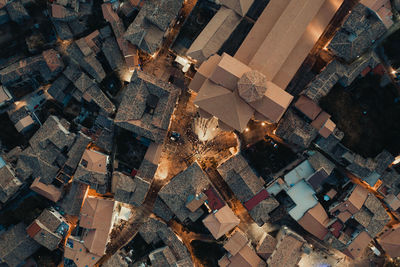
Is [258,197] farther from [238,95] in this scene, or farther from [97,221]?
[97,221]

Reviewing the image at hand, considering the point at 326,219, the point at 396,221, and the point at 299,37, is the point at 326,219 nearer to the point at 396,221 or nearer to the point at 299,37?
the point at 396,221

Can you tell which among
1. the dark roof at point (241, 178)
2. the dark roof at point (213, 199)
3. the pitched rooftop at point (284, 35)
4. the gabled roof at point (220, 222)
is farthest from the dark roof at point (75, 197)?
the pitched rooftop at point (284, 35)

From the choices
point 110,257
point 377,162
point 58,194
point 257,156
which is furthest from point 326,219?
point 58,194

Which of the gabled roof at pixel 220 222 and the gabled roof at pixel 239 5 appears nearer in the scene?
the gabled roof at pixel 239 5

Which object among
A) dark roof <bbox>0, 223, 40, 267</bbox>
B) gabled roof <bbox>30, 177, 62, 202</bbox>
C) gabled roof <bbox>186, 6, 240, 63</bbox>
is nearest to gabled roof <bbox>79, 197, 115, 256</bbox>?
gabled roof <bbox>30, 177, 62, 202</bbox>

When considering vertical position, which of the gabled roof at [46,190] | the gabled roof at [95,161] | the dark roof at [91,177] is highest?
the gabled roof at [95,161]

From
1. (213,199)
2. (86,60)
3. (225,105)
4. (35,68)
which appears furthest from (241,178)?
(35,68)

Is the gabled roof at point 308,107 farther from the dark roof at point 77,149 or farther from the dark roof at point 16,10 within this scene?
the dark roof at point 16,10

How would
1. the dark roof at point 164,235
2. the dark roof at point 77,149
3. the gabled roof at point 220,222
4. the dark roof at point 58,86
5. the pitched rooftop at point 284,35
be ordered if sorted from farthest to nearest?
the dark roof at point 58,86
the dark roof at point 77,149
the dark roof at point 164,235
the gabled roof at point 220,222
the pitched rooftop at point 284,35
